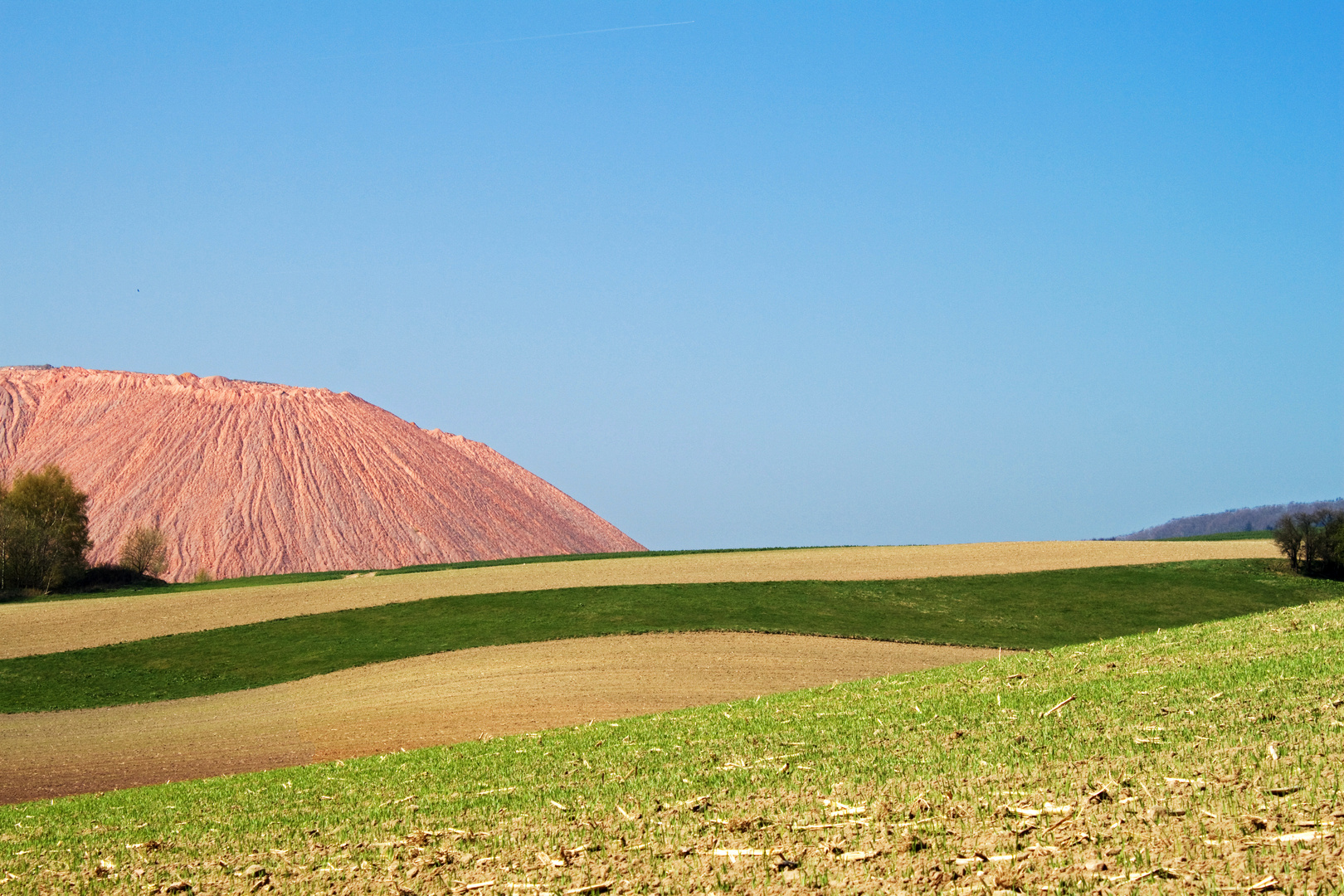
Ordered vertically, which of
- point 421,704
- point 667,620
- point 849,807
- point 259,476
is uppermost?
point 259,476

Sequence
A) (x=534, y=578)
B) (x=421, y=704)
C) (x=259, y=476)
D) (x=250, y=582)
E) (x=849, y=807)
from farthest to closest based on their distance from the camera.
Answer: (x=259, y=476), (x=250, y=582), (x=534, y=578), (x=421, y=704), (x=849, y=807)

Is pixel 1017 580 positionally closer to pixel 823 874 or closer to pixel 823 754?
pixel 823 754

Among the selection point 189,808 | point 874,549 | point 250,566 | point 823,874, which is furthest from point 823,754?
point 250,566

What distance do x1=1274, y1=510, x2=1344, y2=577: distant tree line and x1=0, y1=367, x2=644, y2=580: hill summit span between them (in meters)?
84.8

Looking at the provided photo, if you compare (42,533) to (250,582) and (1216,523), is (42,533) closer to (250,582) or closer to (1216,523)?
(250,582)

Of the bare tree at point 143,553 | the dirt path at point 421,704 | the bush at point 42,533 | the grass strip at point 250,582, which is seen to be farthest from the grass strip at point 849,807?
the bare tree at point 143,553

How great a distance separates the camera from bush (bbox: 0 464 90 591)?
6175 centimetres

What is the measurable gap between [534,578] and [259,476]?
7389 centimetres

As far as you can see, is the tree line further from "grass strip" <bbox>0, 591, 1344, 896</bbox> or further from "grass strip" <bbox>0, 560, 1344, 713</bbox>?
"grass strip" <bbox>0, 591, 1344, 896</bbox>

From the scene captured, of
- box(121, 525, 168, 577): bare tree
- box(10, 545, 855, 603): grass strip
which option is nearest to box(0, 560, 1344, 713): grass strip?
box(10, 545, 855, 603): grass strip

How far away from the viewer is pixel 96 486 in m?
105

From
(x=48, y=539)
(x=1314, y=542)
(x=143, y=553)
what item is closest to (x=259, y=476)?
(x=143, y=553)

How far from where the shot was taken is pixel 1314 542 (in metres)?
45.2

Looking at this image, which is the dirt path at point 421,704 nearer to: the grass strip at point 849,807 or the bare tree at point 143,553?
the grass strip at point 849,807
